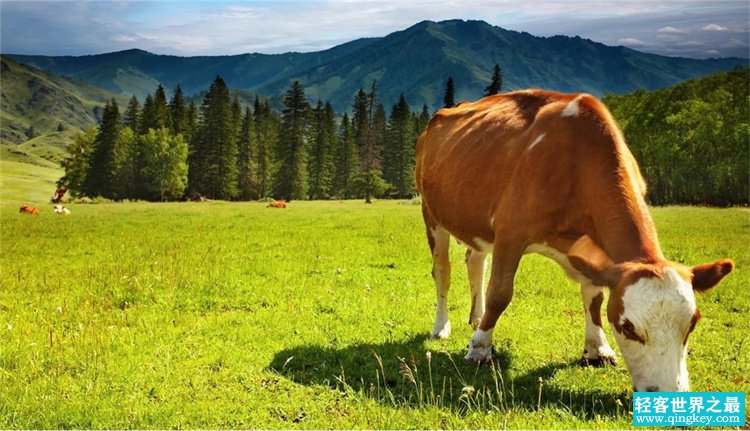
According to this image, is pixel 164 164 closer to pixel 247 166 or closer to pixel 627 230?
pixel 247 166

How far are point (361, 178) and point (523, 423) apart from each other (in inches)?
2448

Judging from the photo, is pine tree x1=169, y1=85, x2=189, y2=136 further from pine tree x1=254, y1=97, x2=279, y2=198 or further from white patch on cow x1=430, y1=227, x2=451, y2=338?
white patch on cow x1=430, y1=227, x2=451, y2=338

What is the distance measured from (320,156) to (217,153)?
17078 millimetres

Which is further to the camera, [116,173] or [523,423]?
[116,173]

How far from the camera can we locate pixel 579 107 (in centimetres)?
648

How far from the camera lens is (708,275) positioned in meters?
4.76

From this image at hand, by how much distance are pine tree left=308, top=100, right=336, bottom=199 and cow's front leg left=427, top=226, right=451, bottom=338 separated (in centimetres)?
8386

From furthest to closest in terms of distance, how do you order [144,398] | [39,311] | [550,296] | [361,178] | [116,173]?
[116,173]
[361,178]
[550,296]
[39,311]
[144,398]

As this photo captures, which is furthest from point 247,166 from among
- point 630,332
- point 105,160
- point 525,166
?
point 630,332

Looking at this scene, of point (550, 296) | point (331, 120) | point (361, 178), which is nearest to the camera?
point (550, 296)

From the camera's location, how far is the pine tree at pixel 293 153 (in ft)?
285

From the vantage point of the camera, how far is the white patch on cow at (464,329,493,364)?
6777 millimetres

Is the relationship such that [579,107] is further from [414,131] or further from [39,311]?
[414,131]

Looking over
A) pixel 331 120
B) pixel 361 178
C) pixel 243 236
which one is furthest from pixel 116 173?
pixel 243 236
